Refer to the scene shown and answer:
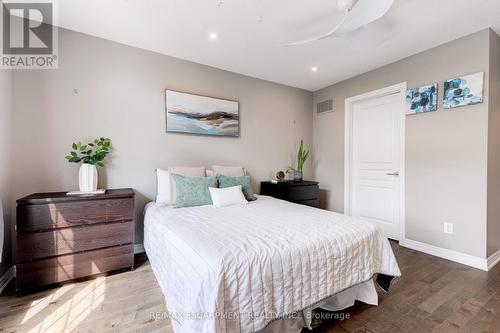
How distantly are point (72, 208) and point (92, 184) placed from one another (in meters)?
Answer: 0.30

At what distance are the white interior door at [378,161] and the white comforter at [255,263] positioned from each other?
67.9 inches

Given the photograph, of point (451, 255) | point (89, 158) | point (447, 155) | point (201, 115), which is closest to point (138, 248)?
point (89, 158)

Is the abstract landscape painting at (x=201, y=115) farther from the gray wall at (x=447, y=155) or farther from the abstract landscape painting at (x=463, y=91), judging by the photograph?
the abstract landscape painting at (x=463, y=91)

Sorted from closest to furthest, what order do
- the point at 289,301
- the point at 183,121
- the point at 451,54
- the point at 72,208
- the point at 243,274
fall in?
the point at 243,274 < the point at 289,301 < the point at 72,208 < the point at 451,54 < the point at 183,121

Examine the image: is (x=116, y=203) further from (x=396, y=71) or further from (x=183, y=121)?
(x=396, y=71)

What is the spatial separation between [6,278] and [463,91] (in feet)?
16.0

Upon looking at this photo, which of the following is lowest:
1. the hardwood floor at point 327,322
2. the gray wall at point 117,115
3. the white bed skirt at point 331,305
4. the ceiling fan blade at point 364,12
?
the hardwood floor at point 327,322

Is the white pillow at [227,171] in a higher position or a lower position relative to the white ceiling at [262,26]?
lower

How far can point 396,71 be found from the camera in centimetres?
302

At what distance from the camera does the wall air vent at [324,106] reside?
155 inches

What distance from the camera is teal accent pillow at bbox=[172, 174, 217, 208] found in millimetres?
2338

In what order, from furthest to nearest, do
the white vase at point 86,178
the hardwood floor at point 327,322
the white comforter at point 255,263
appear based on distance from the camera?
1. the white vase at point 86,178
2. the hardwood floor at point 327,322
3. the white comforter at point 255,263

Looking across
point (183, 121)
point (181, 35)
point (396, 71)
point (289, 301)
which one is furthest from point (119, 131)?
point (396, 71)

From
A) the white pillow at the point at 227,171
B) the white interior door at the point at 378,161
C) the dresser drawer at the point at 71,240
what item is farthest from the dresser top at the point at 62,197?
the white interior door at the point at 378,161
